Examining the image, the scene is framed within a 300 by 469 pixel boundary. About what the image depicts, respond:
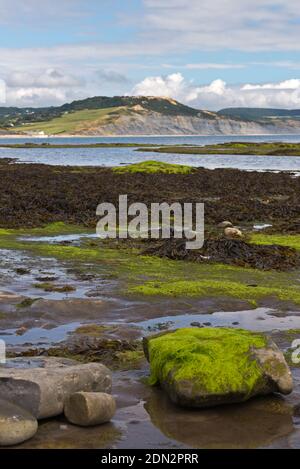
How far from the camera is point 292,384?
7.32 m

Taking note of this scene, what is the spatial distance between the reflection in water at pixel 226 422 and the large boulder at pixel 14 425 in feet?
4.08

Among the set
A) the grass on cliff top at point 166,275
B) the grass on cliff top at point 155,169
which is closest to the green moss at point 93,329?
the grass on cliff top at point 166,275

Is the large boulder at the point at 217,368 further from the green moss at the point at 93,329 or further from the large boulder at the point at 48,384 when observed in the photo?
the green moss at the point at 93,329

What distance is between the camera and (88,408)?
6.34 meters

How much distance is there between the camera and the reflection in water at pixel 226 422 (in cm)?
618

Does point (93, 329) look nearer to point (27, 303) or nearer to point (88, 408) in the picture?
point (27, 303)

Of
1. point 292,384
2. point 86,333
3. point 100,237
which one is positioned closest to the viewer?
point 292,384

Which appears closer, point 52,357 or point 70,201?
point 52,357

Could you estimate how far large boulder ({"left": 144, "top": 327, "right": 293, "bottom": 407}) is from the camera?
6.94 m

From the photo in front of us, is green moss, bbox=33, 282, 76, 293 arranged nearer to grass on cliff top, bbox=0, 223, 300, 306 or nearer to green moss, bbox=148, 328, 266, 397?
grass on cliff top, bbox=0, 223, 300, 306

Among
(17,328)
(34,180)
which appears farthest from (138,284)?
(34,180)

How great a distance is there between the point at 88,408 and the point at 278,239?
13.0 metres

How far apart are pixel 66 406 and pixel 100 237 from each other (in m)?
12.4
